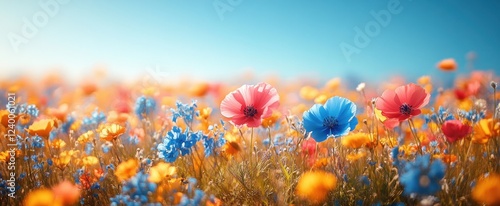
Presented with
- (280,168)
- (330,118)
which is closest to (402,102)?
(330,118)

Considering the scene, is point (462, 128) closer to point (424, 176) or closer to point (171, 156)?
point (424, 176)

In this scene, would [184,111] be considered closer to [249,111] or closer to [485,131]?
[249,111]

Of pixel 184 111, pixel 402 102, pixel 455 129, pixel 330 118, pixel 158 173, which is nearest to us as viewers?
pixel 158 173

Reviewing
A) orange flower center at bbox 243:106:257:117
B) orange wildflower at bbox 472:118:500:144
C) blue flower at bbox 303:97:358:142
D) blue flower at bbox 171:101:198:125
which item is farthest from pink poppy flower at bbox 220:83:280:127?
orange wildflower at bbox 472:118:500:144

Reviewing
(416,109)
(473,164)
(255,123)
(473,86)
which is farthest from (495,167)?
(473,86)

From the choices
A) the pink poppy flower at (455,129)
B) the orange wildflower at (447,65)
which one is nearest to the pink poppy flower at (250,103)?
the pink poppy flower at (455,129)

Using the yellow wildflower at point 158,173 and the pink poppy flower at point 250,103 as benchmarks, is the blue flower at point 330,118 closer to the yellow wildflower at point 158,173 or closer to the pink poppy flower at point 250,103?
the pink poppy flower at point 250,103

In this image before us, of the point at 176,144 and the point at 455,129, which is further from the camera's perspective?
the point at 176,144

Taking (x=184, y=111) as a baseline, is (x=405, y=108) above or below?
below
